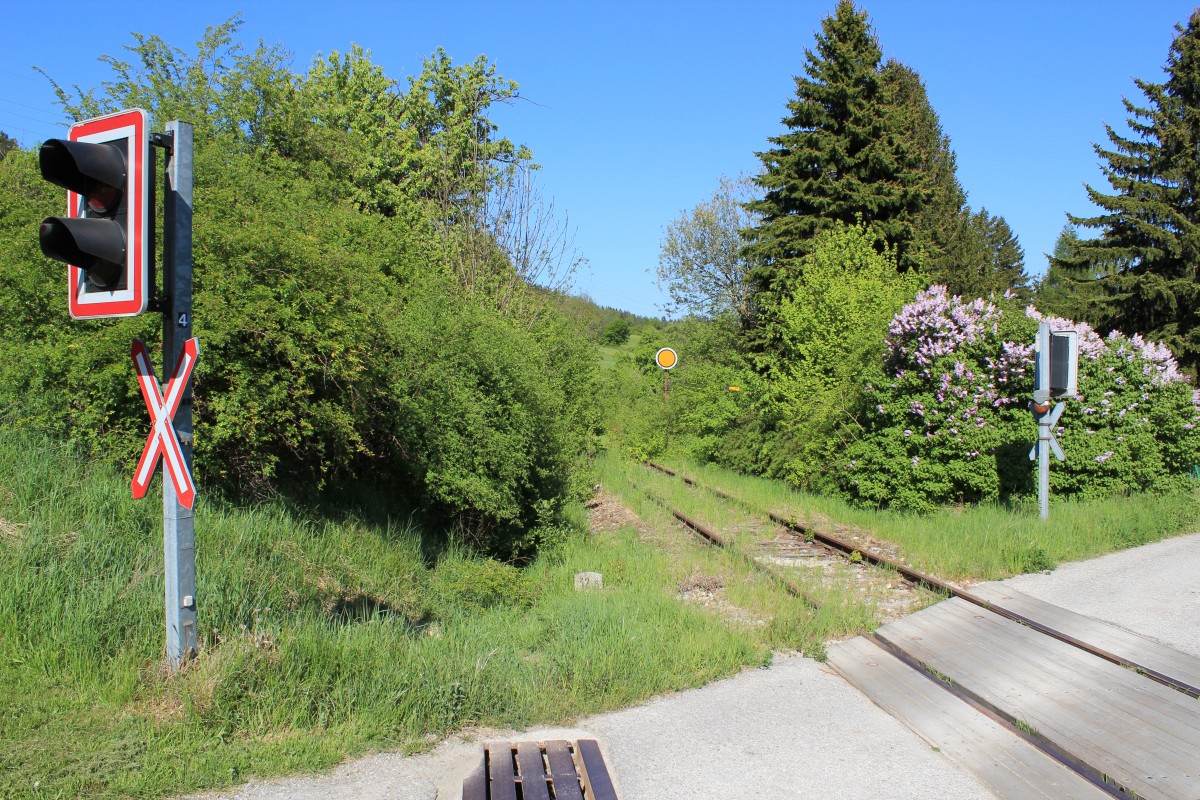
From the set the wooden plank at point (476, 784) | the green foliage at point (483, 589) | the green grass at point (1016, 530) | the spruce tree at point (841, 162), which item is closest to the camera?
the wooden plank at point (476, 784)

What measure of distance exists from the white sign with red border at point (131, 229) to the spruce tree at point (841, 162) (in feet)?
75.3

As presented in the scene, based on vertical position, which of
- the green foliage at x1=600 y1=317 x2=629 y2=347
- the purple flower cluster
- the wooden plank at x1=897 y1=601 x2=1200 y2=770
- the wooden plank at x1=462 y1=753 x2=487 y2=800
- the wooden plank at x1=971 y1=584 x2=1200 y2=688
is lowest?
the wooden plank at x1=462 y1=753 x2=487 y2=800

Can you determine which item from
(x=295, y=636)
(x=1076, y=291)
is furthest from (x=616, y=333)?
(x=295, y=636)

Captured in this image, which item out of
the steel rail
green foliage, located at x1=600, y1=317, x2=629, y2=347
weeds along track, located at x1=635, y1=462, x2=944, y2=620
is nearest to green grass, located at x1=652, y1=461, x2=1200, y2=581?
weeds along track, located at x1=635, y1=462, x2=944, y2=620

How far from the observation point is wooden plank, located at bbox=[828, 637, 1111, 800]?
4.89 meters

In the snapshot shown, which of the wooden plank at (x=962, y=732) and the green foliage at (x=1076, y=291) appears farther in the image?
the green foliage at (x=1076, y=291)

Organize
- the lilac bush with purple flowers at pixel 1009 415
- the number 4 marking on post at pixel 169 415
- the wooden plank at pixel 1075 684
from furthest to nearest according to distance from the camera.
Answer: the lilac bush with purple flowers at pixel 1009 415
the wooden plank at pixel 1075 684
the number 4 marking on post at pixel 169 415

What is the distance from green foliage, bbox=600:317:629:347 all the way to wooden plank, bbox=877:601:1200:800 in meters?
84.0

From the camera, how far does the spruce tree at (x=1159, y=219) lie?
102 ft

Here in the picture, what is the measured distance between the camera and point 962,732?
18.6 ft

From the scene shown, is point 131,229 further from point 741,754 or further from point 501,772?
point 741,754

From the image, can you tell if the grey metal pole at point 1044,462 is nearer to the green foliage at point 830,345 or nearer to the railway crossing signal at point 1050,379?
the railway crossing signal at point 1050,379

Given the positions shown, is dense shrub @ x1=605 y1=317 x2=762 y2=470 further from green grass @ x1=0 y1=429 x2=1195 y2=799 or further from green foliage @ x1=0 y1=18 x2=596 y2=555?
green grass @ x1=0 y1=429 x2=1195 y2=799

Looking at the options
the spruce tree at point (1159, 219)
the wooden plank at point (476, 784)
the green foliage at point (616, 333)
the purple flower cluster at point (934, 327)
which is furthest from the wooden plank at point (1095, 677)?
the green foliage at point (616, 333)
